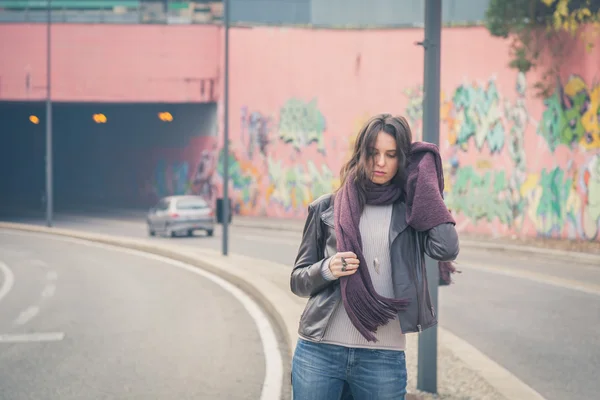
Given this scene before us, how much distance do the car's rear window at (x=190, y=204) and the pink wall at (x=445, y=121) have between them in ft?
22.7

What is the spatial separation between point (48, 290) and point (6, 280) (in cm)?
190

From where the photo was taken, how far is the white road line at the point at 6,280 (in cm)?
1400

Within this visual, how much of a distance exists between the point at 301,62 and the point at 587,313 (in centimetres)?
2362

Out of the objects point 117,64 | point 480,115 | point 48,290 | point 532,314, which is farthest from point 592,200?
point 117,64

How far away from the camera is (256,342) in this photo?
951 centimetres

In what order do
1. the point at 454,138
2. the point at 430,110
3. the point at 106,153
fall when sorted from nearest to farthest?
1. the point at 430,110
2. the point at 454,138
3. the point at 106,153

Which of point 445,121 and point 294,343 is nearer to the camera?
point 294,343

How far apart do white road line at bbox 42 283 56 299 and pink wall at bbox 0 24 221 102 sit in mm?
22416

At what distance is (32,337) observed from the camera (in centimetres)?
976

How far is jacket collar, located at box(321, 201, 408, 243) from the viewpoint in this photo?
3.52 m

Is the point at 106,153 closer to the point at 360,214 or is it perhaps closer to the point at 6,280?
the point at 6,280

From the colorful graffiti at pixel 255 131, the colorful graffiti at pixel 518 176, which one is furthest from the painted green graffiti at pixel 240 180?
the colorful graffiti at pixel 518 176

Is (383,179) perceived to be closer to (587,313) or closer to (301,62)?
(587,313)

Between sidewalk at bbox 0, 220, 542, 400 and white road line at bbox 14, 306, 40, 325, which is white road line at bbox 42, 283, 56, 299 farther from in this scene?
sidewalk at bbox 0, 220, 542, 400
